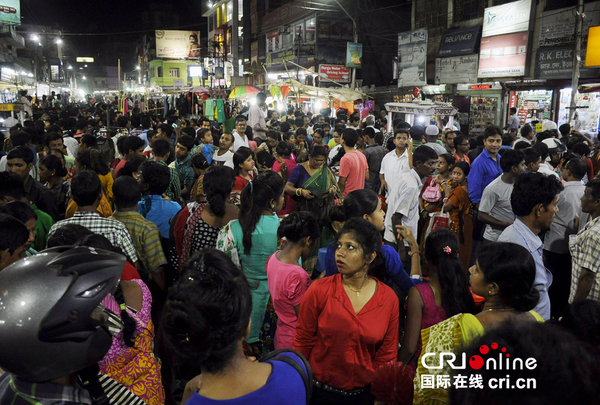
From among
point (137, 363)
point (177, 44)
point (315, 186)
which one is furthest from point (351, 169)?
point (177, 44)

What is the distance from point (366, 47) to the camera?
99.0 ft

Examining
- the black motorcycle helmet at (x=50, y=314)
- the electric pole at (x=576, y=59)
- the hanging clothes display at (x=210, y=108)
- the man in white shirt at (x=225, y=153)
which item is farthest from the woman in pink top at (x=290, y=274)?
the electric pole at (x=576, y=59)

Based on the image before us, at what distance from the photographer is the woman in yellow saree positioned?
2141 millimetres

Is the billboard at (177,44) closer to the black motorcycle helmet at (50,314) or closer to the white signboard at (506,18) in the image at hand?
the white signboard at (506,18)

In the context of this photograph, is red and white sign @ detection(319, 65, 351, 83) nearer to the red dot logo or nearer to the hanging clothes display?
the hanging clothes display

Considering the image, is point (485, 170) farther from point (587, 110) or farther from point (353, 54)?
point (353, 54)

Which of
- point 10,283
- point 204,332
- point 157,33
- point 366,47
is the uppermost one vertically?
point 157,33

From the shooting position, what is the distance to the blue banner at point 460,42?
20828mm

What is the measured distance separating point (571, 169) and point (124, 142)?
6100 millimetres

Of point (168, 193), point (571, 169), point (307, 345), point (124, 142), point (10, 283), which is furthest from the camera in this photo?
point (124, 142)

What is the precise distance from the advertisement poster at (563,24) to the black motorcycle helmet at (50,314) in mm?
18949

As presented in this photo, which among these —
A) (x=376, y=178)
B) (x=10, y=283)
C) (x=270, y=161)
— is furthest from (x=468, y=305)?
(x=376, y=178)

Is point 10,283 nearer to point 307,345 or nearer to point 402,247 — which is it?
point 307,345

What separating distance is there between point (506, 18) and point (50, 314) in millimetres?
21759
